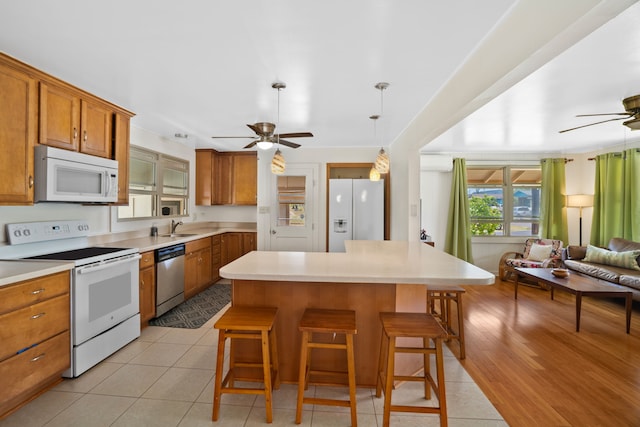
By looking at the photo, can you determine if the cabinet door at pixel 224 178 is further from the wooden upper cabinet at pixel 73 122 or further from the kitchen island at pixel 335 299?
the kitchen island at pixel 335 299

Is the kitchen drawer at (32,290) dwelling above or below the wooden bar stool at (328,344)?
above

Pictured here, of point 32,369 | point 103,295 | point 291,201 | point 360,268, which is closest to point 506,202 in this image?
point 291,201

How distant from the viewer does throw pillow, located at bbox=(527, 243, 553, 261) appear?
484 cm

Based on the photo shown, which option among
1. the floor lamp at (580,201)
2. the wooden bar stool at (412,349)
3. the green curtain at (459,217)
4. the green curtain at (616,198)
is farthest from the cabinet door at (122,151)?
the green curtain at (616,198)

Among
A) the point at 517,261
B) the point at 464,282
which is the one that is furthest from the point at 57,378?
the point at 517,261

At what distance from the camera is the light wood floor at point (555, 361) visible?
192cm

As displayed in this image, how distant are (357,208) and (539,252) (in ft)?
10.2

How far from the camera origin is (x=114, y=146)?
9.85 ft

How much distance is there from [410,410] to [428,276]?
2.35 ft

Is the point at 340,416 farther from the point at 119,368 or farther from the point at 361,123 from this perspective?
the point at 361,123

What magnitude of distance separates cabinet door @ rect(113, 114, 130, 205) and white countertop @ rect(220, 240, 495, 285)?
70.0 inches

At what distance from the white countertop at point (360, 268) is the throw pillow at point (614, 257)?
3.47 meters

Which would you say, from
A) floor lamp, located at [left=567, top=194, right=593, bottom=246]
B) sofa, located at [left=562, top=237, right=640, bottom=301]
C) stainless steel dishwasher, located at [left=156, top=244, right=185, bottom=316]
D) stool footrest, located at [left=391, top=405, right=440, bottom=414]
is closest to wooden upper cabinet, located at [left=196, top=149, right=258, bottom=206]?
stainless steel dishwasher, located at [left=156, top=244, right=185, bottom=316]

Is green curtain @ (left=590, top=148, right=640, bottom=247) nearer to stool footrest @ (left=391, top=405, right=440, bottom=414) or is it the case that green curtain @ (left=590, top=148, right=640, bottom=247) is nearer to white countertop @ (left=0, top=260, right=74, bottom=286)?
stool footrest @ (left=391, top=405, right=440, bottom=414)
